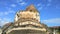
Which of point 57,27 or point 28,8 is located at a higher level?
point 28,8

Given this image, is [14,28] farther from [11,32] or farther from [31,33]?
[31,33]

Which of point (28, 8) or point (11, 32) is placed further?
point (28, 8)

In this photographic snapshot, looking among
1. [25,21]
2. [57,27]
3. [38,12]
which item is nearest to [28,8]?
[38,12]

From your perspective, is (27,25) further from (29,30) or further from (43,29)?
(43,29)

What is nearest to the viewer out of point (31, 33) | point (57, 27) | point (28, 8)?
point (31, 33)

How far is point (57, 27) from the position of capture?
1240 inches

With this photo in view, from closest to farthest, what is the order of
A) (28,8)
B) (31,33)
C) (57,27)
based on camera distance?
(31,33) < (57,27) < (28,8)

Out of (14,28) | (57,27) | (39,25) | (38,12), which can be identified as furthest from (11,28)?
(38,12)

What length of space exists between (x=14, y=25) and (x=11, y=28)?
0.58 m

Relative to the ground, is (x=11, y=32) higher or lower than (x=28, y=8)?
lower

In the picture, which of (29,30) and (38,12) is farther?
(38,12)

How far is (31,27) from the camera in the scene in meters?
20.1

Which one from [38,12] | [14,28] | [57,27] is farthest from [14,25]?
[38,12]

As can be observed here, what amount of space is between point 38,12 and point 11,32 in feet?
53.6
